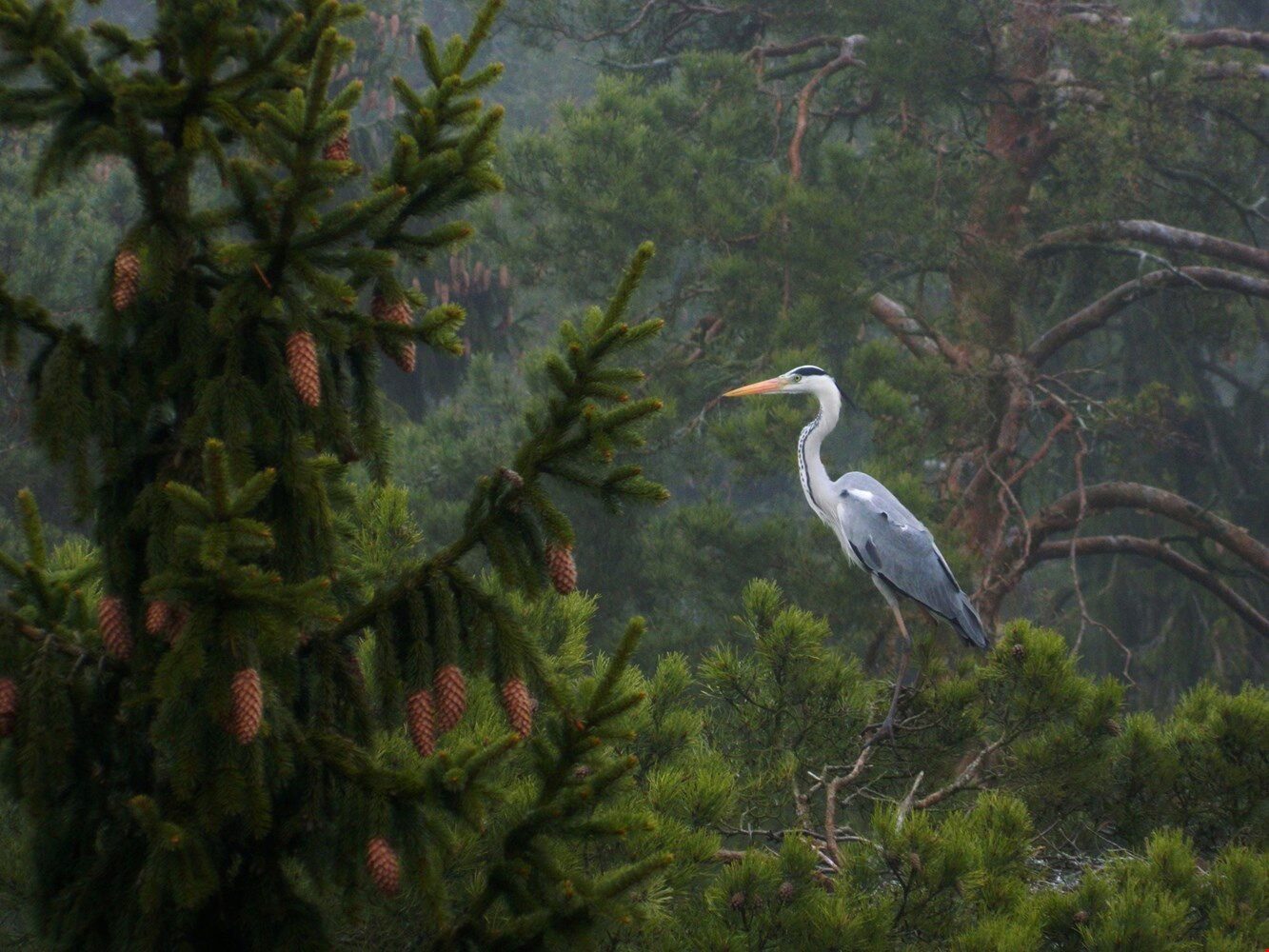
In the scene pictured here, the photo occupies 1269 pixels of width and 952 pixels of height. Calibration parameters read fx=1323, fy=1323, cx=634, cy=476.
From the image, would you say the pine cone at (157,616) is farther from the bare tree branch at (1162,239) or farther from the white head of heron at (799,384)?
the bare tree branch at (1162,239)

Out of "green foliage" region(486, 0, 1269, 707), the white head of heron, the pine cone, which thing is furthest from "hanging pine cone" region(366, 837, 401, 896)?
"green foliage" region(486, 0, 1269, 707)

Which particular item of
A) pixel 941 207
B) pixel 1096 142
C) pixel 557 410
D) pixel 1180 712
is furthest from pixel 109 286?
pixel 941 207

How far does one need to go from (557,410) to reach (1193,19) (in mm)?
12172

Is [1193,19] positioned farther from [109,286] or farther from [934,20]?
[109,286]

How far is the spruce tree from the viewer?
6.30 feet

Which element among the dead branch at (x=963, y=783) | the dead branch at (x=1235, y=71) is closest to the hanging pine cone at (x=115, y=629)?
the dead branch at (x=963, y=783)

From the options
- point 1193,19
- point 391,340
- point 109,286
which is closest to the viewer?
point 109,286

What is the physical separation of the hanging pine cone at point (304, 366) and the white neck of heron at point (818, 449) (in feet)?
15.0

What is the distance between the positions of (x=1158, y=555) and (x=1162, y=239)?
6.50ft

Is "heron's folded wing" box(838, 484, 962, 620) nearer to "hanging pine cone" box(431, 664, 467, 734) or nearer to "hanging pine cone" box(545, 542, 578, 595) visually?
"hanging pine cone" box(545, 542, 578, 595)

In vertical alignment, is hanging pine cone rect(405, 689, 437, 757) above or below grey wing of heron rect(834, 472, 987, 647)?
above

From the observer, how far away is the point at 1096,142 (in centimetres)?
793

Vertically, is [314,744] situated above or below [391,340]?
below

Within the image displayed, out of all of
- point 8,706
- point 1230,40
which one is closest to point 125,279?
point 8,706
